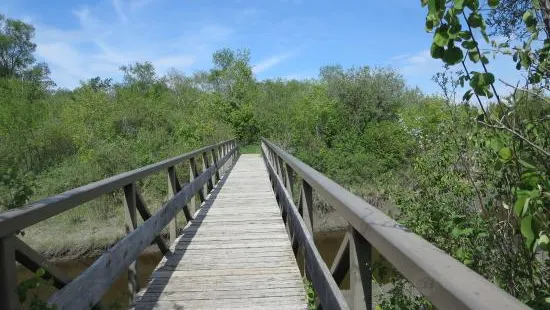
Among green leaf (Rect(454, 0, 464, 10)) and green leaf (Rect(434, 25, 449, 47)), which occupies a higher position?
green leaf (Rect(454, 0, 464, 10))

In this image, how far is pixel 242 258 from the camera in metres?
4.85

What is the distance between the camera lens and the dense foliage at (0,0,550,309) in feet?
6.84

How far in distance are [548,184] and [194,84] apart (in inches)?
2832

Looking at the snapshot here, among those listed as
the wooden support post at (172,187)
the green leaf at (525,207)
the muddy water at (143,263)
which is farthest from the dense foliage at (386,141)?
the muddy water at (143,263)

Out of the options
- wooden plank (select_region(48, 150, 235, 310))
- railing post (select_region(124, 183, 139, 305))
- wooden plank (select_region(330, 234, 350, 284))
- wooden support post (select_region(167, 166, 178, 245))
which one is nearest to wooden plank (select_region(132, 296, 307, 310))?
railing post (select_region(124, 183, 139, 305))

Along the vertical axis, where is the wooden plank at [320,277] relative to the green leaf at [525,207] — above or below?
below

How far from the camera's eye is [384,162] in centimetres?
3062

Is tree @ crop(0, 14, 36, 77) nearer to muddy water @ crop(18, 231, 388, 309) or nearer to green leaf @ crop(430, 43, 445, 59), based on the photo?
muddy water @ crop(18, 231, 388, 309)

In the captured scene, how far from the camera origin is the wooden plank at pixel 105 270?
2311mm

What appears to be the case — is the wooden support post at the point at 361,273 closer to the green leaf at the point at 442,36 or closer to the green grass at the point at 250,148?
the green leaf at the point at 442,36

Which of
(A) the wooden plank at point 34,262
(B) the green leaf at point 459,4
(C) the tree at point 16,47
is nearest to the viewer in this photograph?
(B) the green leaf at point 459,4

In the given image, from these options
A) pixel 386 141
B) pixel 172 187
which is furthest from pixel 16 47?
pixel 172 187

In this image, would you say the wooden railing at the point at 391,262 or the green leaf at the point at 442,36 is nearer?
the wooden railing at the point at 391,262

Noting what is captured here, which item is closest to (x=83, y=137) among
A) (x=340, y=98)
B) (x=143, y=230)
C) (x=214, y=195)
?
(x=340, y=98)
